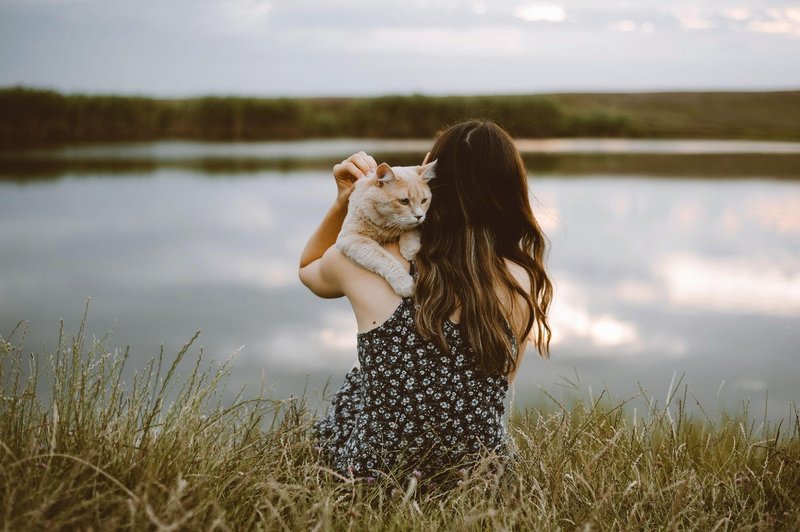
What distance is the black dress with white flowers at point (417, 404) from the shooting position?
7.81ft

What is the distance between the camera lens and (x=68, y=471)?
6.50 ft

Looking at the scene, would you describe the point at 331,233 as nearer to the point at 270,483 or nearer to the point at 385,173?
the point at 385,173

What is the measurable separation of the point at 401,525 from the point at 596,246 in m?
11.0

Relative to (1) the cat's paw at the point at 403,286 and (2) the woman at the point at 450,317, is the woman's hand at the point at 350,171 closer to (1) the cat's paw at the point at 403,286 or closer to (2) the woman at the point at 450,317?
(2) the woman at the point at 450,317

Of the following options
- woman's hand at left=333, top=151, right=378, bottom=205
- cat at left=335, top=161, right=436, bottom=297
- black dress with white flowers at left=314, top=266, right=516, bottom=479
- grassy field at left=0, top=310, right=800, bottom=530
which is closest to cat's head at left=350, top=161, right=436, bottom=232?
cat at left=335, top=161, right=436, bottom=297

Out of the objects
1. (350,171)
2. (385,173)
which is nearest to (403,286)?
(385,173)

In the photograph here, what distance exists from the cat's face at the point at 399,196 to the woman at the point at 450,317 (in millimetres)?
57

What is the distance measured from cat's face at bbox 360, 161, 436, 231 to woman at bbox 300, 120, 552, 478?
0.06 meters

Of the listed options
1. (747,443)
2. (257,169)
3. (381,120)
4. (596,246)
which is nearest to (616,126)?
(381,120)

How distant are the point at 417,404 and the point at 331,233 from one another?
953mm

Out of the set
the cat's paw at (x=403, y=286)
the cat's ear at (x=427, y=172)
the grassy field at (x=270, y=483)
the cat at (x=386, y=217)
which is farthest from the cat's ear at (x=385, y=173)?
the grassy field at (x=270, y=483)

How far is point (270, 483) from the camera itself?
Result: 194 centimetres

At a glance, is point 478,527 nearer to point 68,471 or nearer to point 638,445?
point 638,445

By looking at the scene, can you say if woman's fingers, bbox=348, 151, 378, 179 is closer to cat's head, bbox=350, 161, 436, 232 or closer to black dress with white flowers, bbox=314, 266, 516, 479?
cat's head, bbox=350, 161, 436, 232
